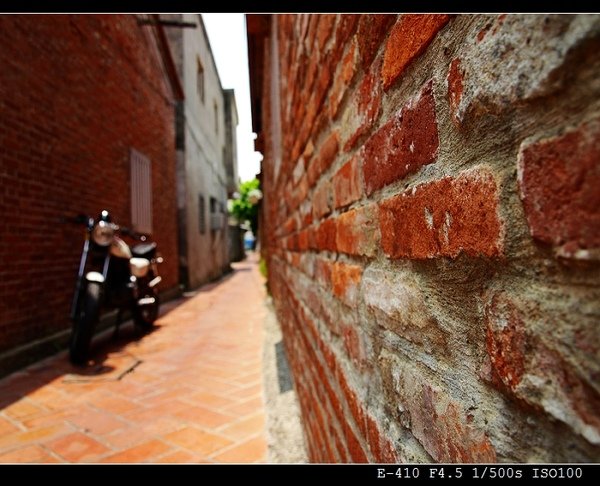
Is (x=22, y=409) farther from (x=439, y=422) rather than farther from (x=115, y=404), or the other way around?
(x=439, y=422)

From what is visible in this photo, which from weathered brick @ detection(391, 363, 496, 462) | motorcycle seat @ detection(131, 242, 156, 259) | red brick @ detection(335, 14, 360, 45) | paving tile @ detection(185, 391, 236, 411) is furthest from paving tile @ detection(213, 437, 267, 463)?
motorcycle seat @ detection(131, 242, 156, 259)

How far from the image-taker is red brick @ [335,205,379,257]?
767mm

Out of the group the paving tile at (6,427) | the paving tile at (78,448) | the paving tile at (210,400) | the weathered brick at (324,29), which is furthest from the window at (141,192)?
the weathered brick at (324,29)

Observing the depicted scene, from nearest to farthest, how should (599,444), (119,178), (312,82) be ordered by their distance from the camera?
(599,444), (312,82), (119,178)

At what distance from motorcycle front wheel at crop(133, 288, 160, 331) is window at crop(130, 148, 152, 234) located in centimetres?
162

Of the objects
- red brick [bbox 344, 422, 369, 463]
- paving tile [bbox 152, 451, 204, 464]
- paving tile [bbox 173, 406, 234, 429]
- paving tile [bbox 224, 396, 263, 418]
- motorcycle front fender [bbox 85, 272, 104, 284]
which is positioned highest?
motorcycle front fender [bbox 85, 272, 104, 284]

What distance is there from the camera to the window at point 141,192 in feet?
21.1

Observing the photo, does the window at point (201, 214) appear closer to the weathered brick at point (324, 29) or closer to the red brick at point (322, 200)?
the red brick at point (322, 200)

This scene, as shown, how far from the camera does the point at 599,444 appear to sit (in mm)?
298

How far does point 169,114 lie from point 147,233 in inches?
126

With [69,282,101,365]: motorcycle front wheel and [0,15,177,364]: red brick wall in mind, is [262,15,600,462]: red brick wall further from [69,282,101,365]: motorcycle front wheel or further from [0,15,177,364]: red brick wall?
[0,15,177,364]: red brick wall

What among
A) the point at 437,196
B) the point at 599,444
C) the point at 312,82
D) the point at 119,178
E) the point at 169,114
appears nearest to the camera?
the point at 599,444
